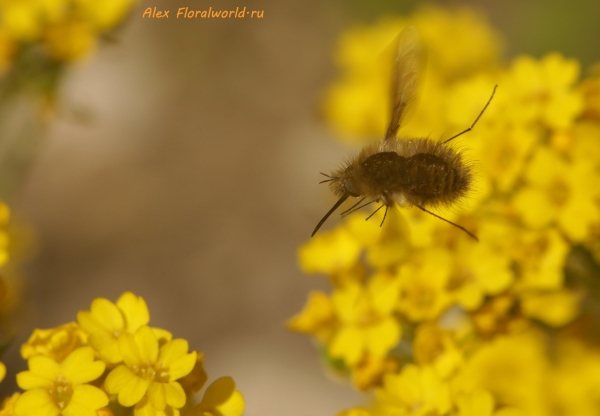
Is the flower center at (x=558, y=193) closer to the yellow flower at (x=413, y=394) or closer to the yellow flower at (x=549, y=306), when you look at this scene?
the yellow flower at (x=549, y=306)

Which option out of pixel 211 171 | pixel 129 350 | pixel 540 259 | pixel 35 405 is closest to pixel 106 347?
pixel 129 350

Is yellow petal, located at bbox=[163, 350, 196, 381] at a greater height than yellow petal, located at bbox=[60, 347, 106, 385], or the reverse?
yellow petal, located at bbox=[163, 350, 196, 381]

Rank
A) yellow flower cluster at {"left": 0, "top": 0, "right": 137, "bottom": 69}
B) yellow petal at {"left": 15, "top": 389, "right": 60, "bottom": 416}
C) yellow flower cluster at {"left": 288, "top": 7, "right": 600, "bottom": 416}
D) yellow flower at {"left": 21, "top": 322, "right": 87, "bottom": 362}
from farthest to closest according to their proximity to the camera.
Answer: yellow flower cluster at {"left": 0, "top": 0, "right": 137, "bottom": 69}
yellow flower cluster at {"left": 288, "top": 7, "right": 600, "bottom": 416}
yellow flower at {"left": 21, "top": 322, "right": 87, "bottom": 362}
yellow petal at {"left": 15, "top": 389, "right": 60, "bottom": 416}

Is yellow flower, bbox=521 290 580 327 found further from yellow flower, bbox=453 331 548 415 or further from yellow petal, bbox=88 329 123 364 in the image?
yellow petal, bbox=88 329 123 364

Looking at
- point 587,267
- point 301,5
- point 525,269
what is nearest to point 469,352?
point 525,269

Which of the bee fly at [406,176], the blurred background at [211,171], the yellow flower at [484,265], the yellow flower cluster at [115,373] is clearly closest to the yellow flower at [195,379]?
the yellow flower cluster at [115,373]

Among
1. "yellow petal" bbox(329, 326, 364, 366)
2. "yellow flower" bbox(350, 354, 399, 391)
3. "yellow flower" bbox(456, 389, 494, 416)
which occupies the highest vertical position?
"yellow petal" bbox(329, 326, 364, 366)

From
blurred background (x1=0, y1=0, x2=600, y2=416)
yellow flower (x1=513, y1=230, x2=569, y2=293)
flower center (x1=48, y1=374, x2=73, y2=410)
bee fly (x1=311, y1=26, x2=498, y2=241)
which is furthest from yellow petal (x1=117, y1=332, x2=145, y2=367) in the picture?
blurred background (x1=0, y1=0, x2=600, y2=416)

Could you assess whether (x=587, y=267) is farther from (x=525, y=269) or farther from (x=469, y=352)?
(x=469, y=352)
